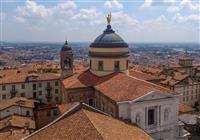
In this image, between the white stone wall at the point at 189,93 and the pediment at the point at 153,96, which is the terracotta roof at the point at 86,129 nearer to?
the pediment at the point at 153,96

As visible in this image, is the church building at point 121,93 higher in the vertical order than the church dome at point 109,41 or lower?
lower

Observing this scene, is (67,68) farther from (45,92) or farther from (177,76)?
(177,76)

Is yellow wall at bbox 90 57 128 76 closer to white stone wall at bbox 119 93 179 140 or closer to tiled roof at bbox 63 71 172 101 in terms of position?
tiled roof at bbox 63 71 172 101

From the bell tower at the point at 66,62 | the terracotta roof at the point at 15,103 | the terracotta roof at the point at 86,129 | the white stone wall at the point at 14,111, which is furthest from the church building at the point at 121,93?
the terracotta roof at the point at 15,103

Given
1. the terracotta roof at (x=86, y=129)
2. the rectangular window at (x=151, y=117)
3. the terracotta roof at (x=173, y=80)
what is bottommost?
the terracotta roof at (x=173, y=80)

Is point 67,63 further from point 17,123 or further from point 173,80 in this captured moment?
point 173,80

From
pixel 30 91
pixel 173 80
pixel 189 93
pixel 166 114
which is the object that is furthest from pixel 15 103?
pixel 189 93

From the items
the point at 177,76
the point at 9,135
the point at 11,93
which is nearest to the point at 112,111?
the point at 9,135
